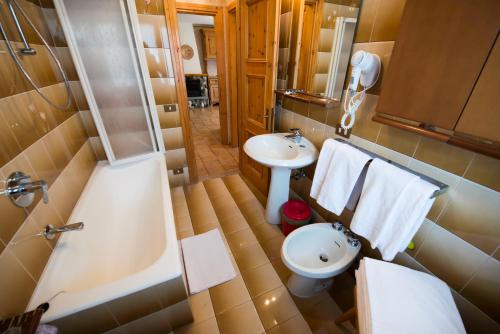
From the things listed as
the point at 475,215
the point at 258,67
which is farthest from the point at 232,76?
the point at 475,215

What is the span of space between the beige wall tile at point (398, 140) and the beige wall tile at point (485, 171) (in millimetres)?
219

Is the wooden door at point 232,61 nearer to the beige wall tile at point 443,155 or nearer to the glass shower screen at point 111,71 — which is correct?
the glass shower screen at point 111,71

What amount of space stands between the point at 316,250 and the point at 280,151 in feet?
2.81

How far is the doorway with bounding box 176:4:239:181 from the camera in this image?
2846 millimetres

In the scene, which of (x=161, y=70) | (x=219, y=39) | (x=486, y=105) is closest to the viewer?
(x=486, y=105)

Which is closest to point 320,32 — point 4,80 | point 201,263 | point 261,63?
point 261,63

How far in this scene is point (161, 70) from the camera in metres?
1.95

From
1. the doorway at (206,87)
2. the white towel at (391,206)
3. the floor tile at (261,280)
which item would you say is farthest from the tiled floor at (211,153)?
the white towel at (391,206)

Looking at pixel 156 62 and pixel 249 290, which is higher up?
pixel 156 62

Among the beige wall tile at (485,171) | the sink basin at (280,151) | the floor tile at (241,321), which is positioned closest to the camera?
the beige wall tile at (485,171)

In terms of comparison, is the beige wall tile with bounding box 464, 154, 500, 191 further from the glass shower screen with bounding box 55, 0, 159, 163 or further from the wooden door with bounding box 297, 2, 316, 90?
the glass shower screen with bounding box 55, 0, 159, 163

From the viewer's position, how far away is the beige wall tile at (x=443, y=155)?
85 centimetres

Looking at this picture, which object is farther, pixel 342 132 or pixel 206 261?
pixel 206 261

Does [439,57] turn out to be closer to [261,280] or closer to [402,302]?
[402,302]
